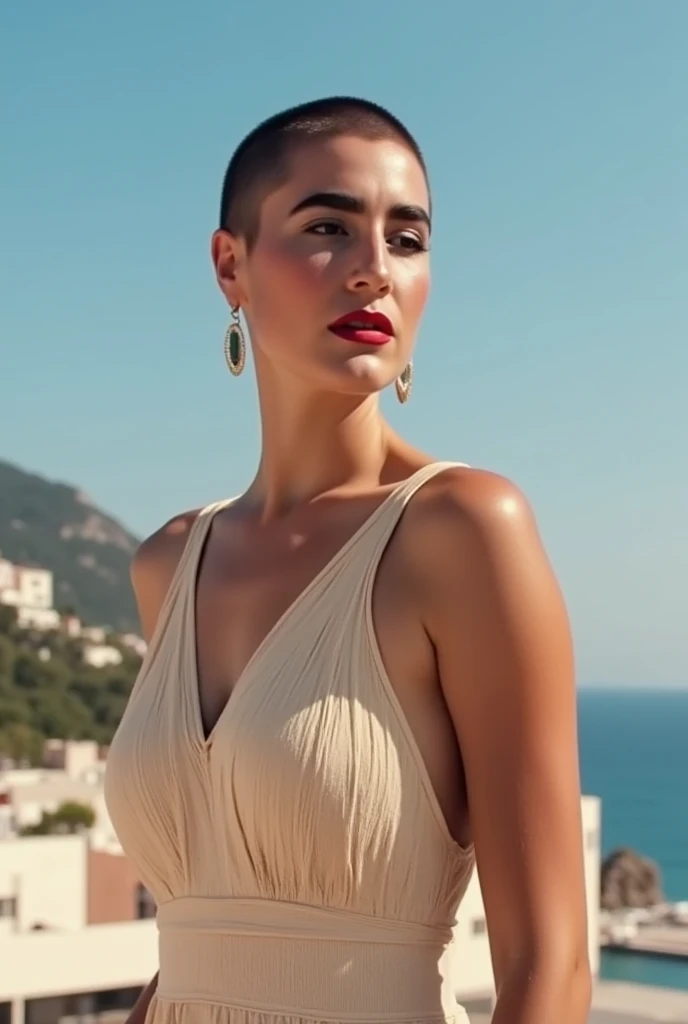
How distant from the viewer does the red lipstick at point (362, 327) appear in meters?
1.49

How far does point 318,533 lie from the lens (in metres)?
1.59

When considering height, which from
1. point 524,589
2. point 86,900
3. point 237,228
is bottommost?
point 86,900

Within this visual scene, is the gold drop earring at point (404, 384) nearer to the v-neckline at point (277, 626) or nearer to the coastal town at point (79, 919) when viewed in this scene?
the v-neckline at point (277, 626)

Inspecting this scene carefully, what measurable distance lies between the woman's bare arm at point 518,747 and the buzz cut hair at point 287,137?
0.42 meters

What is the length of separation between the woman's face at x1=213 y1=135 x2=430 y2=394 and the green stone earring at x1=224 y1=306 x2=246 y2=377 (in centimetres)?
20

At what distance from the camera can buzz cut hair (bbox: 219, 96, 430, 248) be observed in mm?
1548

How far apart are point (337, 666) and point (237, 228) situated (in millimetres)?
480

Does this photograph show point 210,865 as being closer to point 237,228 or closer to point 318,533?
point 318,533

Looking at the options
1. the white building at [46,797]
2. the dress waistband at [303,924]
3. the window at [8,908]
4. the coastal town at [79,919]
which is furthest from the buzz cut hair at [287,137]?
the white building at [46,797]

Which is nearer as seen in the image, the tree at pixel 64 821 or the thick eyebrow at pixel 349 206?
the thick eyebrow at pixel 349 206

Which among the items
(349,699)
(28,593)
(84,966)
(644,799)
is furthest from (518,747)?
(644,799)

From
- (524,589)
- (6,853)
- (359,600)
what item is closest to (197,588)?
(359,600)

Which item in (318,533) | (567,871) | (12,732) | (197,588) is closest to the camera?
(567,871)

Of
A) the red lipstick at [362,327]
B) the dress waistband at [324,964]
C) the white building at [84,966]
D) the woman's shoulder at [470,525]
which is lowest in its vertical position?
the white building at [84,966]
